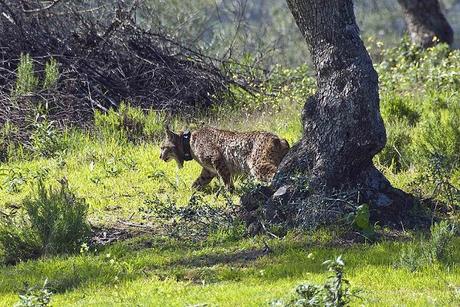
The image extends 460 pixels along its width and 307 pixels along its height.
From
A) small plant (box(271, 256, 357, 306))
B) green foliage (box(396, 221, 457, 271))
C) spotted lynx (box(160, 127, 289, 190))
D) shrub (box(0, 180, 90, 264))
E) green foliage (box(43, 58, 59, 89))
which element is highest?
green foliage (box(43, 58, 59, 89))

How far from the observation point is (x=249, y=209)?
10.5m

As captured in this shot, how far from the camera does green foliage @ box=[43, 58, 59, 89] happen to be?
15.9 m

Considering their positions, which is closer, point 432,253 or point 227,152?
point 432,253

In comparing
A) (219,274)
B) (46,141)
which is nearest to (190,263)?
(219,274)

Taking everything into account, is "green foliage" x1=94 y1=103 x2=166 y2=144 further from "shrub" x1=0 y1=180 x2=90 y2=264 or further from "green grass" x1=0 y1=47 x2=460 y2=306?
"shrub" x1=0 y1=180 x2=90 y2=264

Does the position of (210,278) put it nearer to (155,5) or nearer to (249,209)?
(249,209)

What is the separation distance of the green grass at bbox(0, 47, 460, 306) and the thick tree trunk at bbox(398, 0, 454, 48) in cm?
298

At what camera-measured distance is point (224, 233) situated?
10.1 metres

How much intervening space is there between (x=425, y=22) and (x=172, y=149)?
33.8ft

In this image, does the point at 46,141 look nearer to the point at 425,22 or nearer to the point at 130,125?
the point at 130,125

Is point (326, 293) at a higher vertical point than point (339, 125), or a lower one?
lower

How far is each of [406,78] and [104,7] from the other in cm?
558

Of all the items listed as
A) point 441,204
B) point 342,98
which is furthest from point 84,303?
point 441,204

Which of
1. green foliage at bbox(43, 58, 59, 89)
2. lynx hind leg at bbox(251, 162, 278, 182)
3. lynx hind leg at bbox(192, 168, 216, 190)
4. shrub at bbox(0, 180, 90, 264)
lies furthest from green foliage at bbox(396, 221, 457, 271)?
green foliage at bbox(43, 58, 59, 89)
